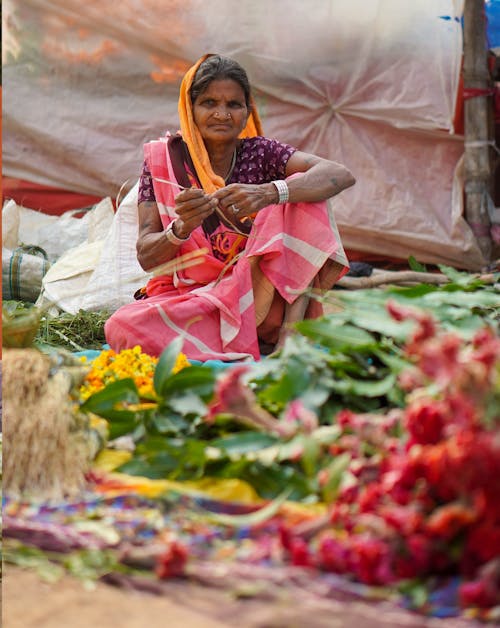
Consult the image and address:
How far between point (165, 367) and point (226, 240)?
4.52 ft

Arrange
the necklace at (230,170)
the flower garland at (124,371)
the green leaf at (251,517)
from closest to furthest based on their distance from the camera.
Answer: the green leaf at (251,517) → the flower garland at (124,371) → the necklace at (230,170)

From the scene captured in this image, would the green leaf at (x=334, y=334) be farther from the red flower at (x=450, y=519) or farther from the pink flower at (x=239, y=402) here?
the red flower at (x=450, y=519)

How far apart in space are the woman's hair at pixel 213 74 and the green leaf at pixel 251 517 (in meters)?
2.17

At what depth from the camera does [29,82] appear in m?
5.88

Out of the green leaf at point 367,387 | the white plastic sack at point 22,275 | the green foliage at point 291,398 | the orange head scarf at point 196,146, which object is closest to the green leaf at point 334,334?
the green foliage at point 291,398

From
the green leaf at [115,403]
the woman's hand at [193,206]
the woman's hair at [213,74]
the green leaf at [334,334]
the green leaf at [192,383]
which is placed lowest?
the green leaf at [115,403]

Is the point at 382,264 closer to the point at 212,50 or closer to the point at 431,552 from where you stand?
the point at 212,50

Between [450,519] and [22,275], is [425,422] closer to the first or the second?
[450,519]

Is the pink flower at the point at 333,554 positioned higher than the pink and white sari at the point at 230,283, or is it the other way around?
the pink and white sari at the point at 230,283

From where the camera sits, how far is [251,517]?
157cm

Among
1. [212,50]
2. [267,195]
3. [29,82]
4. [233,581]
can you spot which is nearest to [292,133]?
[212,50]

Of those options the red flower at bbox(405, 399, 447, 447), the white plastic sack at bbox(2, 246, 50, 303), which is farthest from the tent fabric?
the red flower at bbox(405, 399, 447, 447)

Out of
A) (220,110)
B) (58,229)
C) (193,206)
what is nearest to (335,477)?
(193,206)

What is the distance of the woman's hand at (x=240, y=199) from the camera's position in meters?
3.22
